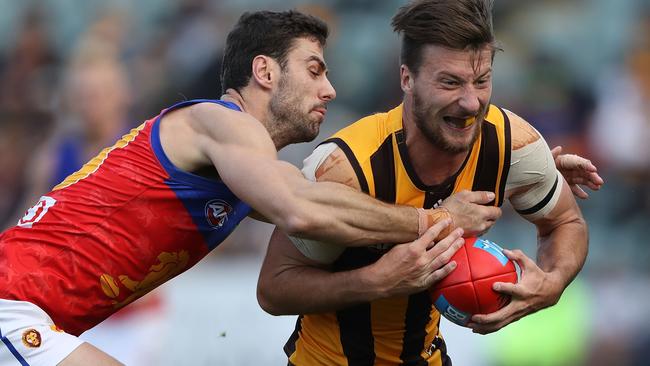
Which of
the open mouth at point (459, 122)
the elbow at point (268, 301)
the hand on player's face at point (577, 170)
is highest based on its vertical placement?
the open mouth at point (459, 122)

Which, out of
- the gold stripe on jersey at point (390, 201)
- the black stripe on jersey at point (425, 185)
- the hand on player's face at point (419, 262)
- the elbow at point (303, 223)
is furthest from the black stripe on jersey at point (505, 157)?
the elbow at point (303, 223)

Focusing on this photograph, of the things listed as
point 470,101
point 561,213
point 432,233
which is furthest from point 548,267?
point 470,101

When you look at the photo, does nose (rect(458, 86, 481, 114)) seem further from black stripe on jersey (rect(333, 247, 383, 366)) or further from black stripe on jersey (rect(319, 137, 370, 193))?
black stripe on jersey (rect(333, 247, 383, 366))

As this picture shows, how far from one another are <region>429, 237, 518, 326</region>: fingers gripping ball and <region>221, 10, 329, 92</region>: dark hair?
1.41m

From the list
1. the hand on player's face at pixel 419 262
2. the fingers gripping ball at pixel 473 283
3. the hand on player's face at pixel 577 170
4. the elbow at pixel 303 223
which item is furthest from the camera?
the hand on player's face at pixel 577 170

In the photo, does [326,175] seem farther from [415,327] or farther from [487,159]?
[415,327]

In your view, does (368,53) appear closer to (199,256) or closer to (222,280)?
(222,280)

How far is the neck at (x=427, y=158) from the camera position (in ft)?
17.5

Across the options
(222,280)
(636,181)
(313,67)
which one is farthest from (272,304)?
(636,181)

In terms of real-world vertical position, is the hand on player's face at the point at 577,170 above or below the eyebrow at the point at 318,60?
below

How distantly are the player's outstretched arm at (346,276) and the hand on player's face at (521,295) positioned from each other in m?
0.30

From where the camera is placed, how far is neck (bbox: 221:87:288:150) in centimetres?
568

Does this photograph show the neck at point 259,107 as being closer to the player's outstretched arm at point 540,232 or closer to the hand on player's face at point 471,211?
the hand on player's face at point 471,211

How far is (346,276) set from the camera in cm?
520
